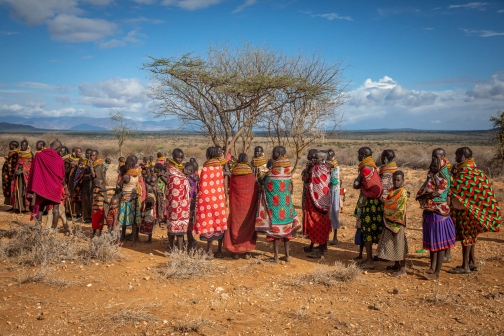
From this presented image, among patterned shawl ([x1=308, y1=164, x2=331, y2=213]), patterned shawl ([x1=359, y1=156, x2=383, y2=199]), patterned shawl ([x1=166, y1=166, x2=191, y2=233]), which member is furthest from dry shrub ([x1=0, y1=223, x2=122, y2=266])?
patterned shawl ([x1=359, y1=156, x2=383, y2=199])

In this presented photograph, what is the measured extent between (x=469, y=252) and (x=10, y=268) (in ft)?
24.4

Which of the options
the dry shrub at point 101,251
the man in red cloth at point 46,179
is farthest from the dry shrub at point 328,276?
the man in red cloth at point 46,179

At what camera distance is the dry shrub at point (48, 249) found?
6.43 meters

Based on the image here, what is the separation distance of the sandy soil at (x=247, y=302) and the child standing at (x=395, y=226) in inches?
15.0

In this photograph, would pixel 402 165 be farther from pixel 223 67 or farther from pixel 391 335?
pixel 391 335

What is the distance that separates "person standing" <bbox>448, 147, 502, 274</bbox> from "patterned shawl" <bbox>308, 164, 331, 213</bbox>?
2046 millimetres

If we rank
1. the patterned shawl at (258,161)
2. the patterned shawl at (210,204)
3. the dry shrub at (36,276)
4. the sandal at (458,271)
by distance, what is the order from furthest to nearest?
the patterned shawl at (258,161) < the patterned shawl at (210,204) < the sandal at (458,271) < the dry shrub at (36,276)

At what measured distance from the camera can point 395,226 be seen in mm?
6145

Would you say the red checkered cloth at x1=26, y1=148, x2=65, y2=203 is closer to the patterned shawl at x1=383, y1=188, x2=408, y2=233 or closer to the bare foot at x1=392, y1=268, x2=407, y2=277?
the patterned shawl at x1=383, y1=188, x2=408, y2=233

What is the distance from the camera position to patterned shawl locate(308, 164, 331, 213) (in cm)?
716

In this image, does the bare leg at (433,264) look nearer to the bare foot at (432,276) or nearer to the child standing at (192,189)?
the bare foot at (432,276)

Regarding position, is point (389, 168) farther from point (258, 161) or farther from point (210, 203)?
point (210, 203)

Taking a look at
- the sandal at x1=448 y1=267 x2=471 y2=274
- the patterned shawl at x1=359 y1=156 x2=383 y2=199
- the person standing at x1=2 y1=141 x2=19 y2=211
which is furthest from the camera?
the person standing at x1=2 y1=141 x2=19 y2=211

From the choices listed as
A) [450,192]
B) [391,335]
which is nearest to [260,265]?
[391,335]
